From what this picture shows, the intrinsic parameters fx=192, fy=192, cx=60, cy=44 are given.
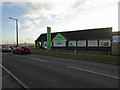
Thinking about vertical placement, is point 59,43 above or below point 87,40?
below

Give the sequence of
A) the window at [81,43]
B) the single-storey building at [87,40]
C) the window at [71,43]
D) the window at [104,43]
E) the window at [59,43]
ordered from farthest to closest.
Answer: the window at [59,43] < the window at [71,43] < the window at [81,43] < the single-storey building at [87,40] < the window at [104,43]

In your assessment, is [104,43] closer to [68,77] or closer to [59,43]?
[59,43]

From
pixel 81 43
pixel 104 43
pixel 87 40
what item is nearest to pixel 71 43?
pixel 81 43

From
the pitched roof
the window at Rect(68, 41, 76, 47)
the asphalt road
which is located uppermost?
the pitched roof

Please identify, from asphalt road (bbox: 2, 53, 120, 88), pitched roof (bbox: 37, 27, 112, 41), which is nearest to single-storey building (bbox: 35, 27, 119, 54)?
pitched roof (bbox: 37, 27, 112, 41)

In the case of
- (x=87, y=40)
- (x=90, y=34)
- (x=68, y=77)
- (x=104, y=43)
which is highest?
(x=90, y=34)

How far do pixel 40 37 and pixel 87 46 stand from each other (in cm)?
2236

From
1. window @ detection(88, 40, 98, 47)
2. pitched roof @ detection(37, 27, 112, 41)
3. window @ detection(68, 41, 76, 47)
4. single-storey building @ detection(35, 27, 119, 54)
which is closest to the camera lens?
single-storey building @ detection(35, 27, 119, 54)

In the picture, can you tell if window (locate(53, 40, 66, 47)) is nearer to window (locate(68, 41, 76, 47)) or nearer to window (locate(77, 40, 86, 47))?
window (locate(68, 41, 76, 47))

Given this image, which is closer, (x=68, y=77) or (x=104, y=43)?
(x=68, y=77)

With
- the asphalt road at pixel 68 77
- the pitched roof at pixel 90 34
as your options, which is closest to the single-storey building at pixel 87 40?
the pitched roof at pixel 90 34

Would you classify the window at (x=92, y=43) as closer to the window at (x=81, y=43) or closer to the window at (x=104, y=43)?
the window at (x=104, y=43)

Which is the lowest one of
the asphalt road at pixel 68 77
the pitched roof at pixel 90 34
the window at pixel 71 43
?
the asphalt road at pixel 68 77

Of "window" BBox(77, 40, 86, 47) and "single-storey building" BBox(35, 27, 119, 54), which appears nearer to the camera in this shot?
"single-storey building" BBox(35, 27, 119, 54)
